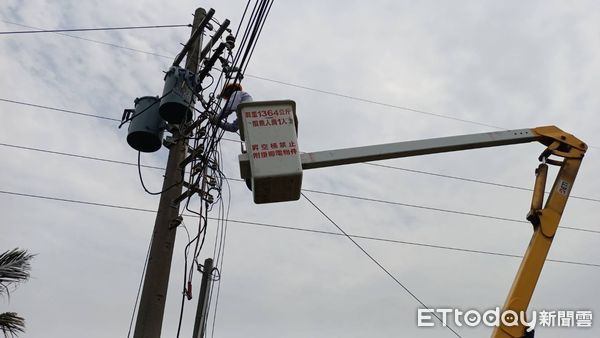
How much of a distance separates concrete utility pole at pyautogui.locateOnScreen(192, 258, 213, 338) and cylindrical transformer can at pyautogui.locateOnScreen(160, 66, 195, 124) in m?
2.78

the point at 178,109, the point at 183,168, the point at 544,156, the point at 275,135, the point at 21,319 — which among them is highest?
the point at 178,109

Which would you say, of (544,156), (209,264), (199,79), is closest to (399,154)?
(544,156)

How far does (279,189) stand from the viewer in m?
3.66

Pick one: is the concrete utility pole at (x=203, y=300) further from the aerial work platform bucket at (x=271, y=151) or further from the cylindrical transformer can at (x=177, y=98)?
the aerial work platform bucket at (x=271, y=151)

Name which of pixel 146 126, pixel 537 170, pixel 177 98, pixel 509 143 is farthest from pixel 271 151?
pixel 146 126

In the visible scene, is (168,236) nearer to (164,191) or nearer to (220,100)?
(164,191)

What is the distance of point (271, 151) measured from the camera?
11.9 feet

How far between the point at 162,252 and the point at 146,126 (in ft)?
5.03

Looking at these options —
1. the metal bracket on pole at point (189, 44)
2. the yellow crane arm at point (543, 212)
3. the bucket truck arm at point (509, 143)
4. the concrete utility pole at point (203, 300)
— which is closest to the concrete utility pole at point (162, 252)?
the metal bracket on pole at point (189, 44)

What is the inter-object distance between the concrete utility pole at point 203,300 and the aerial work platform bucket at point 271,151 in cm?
473

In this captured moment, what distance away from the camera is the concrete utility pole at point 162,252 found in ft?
17.7

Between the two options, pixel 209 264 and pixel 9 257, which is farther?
pixel 209 264

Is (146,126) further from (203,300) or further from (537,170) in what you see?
(537,170)

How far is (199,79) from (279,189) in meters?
3.53
